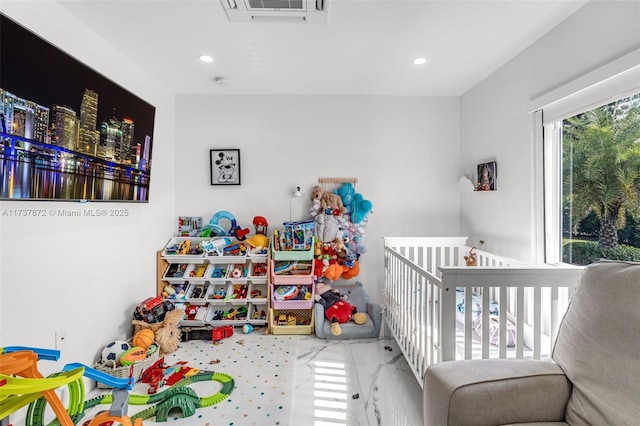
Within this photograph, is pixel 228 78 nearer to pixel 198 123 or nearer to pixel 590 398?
pixel 198 123

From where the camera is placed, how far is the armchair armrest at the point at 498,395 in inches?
39.3

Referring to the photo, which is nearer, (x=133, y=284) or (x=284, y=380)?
(x=284, y=380)

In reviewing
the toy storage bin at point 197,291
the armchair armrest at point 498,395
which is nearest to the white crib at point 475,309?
the armchair armrest at point 498,395

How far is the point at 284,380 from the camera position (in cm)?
190

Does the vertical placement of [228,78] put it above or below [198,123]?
above

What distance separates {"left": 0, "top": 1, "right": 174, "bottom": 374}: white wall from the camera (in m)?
1.39

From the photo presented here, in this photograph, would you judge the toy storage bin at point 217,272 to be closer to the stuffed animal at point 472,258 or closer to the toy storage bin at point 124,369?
the toy storage bin at point 124,369

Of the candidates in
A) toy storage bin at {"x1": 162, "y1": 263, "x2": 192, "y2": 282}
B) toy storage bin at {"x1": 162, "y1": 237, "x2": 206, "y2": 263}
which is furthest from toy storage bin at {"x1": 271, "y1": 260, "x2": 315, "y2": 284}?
toy storage bin at {"x1": 162, "y1": 263, "x2": 192, "y2": 282}

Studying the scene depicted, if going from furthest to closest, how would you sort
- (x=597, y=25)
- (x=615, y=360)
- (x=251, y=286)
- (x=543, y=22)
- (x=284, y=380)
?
(x=251, y=286) < (x=284, y=380) < (x=543, y=22) < (x=597, y=25) < (x=615, y=360)

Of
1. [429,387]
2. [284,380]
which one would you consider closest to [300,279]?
[284,380]

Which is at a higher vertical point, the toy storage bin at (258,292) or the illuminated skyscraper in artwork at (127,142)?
the illuminated skyscraper in artwork at (127,142)

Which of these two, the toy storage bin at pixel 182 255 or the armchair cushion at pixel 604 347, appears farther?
the toy storage bin at pixel 182 255

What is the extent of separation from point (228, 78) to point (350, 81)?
109 centimetres

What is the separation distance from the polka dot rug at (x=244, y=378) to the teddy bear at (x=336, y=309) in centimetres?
37
